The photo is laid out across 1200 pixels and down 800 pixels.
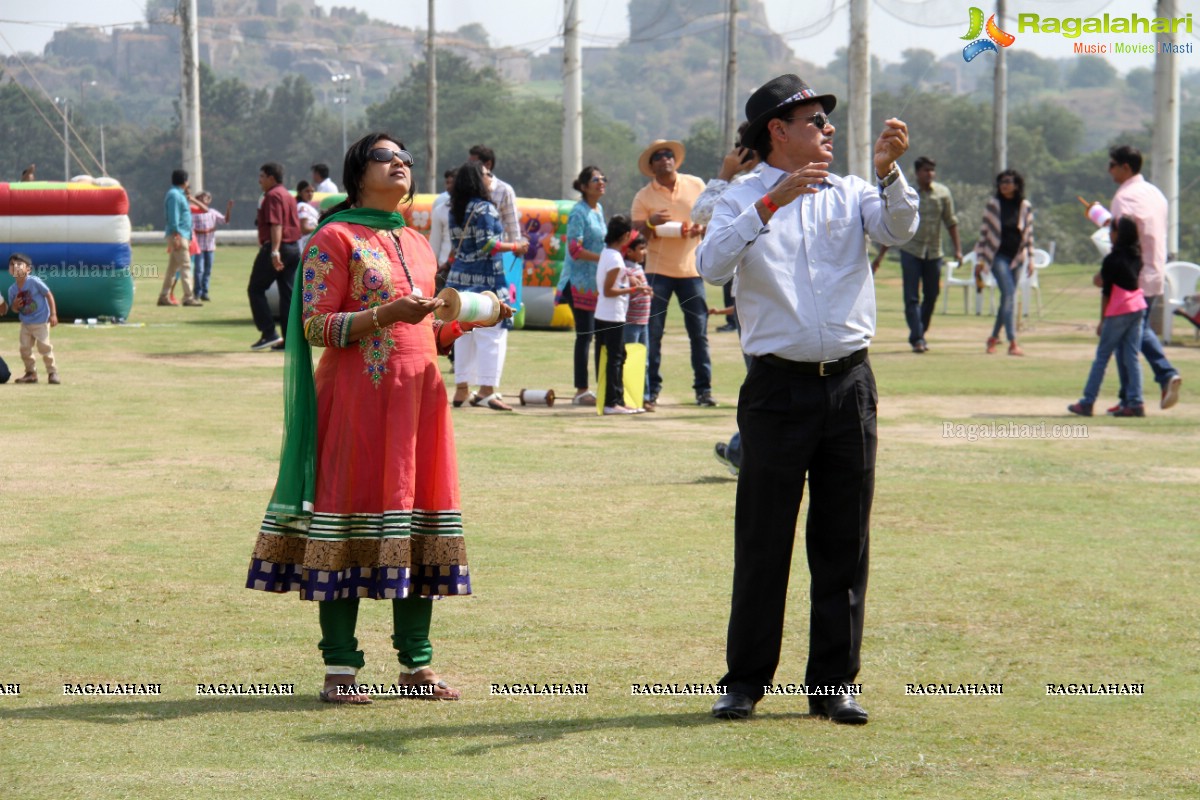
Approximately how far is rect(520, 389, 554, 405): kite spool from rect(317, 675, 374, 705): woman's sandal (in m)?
8.06

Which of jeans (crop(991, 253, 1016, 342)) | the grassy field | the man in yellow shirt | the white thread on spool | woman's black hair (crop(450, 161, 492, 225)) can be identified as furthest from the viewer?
jeans (crop(991, 253, 1016, 342))

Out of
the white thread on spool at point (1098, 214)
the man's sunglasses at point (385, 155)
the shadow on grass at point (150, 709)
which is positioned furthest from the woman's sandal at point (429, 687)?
the white thread on spool at point (1098, 214)

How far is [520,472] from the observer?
10.2 metres

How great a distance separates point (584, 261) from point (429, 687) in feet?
27.0

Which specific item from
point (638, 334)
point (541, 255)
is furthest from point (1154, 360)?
point (541, 255)

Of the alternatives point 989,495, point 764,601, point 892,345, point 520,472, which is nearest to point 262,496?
point 520,472

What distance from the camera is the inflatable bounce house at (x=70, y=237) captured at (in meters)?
20.0

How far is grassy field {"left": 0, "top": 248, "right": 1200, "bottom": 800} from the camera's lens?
15.5 feet

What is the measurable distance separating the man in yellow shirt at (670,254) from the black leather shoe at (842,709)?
7.87 m

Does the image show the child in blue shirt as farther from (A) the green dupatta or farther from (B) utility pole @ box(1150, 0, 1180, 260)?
(B) utility pole @ box(1150, 0, 1180, 260)

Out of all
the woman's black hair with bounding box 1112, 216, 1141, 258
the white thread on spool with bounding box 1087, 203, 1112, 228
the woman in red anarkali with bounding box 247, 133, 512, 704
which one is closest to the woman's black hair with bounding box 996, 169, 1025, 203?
the white thread on spool with bounding box 1087, 203, 1112, 228

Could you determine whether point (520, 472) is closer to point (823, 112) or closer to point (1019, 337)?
point (823, 112)

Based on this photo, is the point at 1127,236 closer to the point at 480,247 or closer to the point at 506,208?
the point at 506,208

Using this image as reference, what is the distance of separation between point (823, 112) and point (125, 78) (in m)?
184
